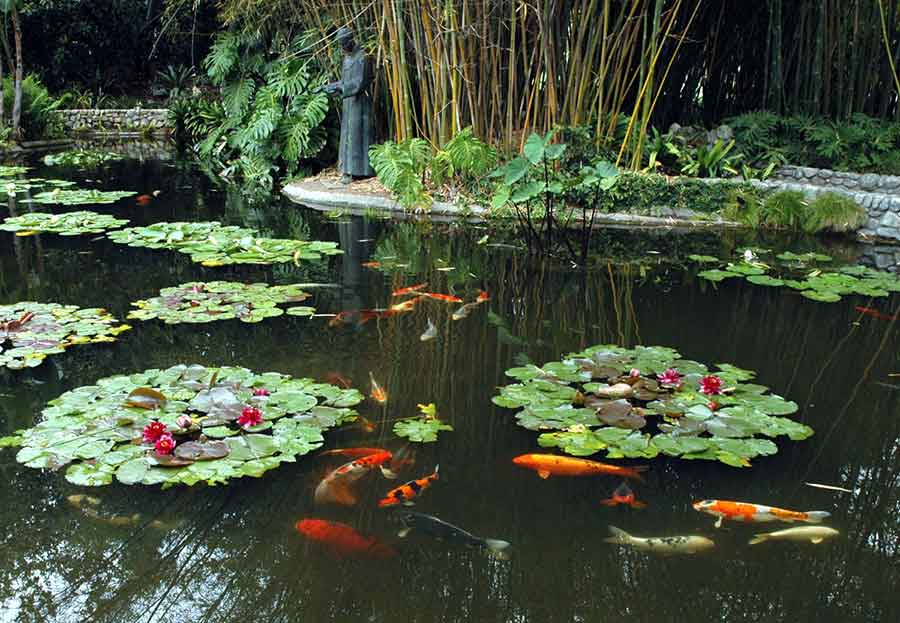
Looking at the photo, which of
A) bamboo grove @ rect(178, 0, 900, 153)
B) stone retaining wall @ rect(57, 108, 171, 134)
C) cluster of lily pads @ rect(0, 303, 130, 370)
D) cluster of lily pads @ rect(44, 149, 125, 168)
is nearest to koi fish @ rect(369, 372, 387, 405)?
cluster of lily pads @ rect(0, 303, 130, 370)

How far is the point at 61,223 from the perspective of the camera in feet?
20.3

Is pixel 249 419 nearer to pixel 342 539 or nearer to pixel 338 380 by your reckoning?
pixel 338 380

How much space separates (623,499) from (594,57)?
5.13 meters

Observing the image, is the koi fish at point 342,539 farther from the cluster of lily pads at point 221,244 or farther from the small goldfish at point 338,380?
the cluster of lily pads at point 221,244

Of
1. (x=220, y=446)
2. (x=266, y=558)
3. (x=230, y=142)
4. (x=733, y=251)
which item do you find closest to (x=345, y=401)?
(x=220, y=446)

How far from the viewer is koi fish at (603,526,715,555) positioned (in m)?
2.36

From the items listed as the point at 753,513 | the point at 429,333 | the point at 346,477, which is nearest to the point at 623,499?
the point at 753,513

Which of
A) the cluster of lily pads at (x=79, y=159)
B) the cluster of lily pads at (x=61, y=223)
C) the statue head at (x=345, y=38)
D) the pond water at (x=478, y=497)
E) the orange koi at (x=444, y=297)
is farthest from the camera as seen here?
the cluster of lily pads at (x=79, y=159)

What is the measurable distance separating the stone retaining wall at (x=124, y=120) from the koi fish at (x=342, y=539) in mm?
12554

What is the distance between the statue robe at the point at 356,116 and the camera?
306 inches

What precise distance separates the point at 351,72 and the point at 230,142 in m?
2.61

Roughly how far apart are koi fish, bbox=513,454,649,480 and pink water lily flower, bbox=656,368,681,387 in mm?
609

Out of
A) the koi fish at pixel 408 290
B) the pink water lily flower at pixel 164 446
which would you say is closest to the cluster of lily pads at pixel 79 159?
the koi fish at pixel 408 290

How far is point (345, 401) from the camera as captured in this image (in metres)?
3.17
